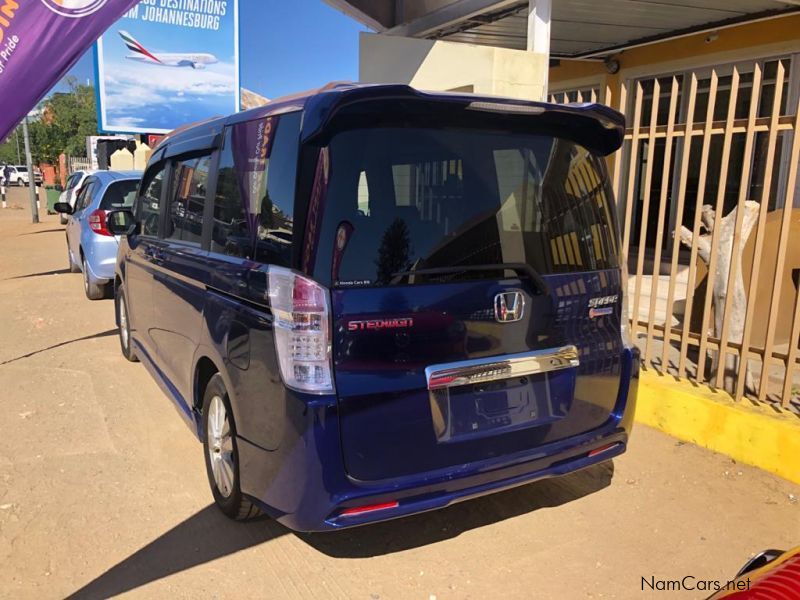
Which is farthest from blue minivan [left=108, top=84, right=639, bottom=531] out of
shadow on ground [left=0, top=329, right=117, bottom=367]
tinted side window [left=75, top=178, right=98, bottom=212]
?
tinted side window [left=75, top=178, right=98, bottom=212]

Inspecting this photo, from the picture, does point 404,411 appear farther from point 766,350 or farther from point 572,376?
point 766,350

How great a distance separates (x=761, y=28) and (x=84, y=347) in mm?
8690

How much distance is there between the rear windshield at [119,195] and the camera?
8.90 meters

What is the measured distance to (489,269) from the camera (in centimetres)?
272

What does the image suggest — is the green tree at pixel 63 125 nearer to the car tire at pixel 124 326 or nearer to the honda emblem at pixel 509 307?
→ the car tire at pixel 124 326

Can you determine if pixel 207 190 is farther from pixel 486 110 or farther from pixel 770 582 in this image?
pixel 770 582

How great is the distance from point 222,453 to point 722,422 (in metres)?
3.04

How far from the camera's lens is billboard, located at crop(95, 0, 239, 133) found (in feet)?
76.3

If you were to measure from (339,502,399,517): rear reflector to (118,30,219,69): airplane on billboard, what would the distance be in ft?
82.0

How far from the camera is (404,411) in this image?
100 inches

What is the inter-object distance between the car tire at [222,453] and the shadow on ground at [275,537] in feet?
0.38

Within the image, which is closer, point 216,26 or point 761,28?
point 761,28

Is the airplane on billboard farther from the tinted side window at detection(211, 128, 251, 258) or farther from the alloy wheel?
the alloy wheel

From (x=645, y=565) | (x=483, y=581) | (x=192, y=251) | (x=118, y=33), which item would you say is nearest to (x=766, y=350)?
(x=645, y=565)
